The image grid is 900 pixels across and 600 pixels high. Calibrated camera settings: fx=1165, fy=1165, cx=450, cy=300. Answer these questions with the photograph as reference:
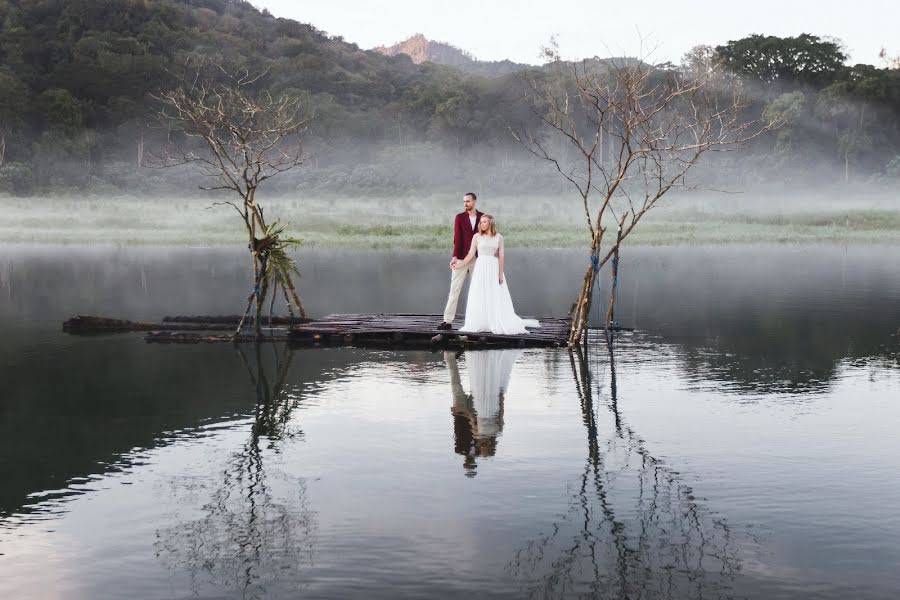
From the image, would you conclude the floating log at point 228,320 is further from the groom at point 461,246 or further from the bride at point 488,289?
the bride at point 488,289

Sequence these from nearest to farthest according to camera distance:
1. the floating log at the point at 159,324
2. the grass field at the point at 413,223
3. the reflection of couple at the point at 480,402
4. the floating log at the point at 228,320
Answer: the reflection of couple at the point at 480,402
the floating log at the point at 159,324
the floating log at the point at 228,320
the grass field at the point at 413,223

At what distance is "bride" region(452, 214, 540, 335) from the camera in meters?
20.6

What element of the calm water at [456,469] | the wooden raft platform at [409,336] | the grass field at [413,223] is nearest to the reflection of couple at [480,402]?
the calm water at [456,469]

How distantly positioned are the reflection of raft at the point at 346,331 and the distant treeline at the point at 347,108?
73052 millimetres

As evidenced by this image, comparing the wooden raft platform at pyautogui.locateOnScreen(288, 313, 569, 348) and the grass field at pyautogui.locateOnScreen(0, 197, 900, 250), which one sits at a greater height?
the grass field at pyautogui.locateOnScreen(0, 197, 900, 250)

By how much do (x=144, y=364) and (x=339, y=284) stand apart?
57.8 feet

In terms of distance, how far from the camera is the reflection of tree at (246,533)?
841cm

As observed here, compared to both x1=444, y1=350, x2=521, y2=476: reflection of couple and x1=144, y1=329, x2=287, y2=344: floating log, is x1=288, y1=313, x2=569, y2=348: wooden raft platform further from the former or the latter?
x1=444, y1=350, x2=521, y2=476: reflection of couple

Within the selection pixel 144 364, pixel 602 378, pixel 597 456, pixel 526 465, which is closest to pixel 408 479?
pixel 526 465

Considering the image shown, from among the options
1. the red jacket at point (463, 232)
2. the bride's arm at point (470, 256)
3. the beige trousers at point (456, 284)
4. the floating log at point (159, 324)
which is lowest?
the floating log at point (159, 324)

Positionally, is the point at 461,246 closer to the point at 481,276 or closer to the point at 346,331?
the point at 481,276

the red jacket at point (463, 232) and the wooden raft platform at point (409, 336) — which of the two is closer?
the wooden raft platform at point (409, 336)

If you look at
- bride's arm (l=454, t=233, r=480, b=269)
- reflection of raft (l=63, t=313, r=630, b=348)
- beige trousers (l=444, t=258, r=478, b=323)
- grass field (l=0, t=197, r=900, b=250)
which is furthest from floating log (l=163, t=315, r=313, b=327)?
grass field (l=0, t=197, r=900, b=250)

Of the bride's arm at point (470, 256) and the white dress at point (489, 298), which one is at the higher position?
the bride's arm at point (470, 256)
